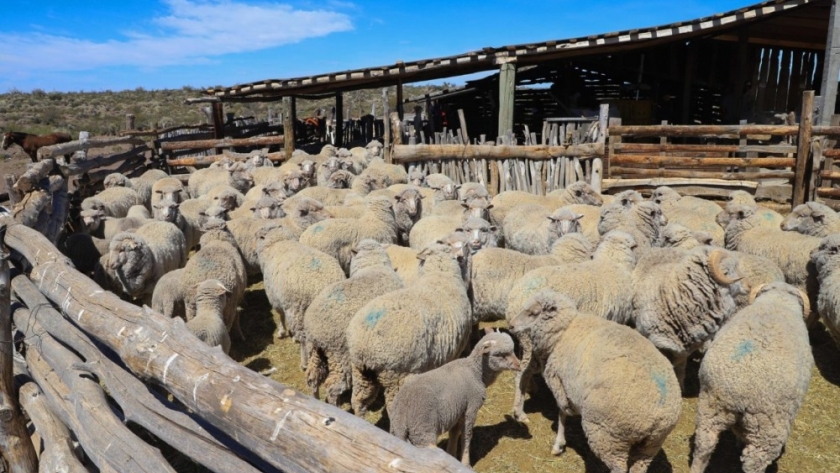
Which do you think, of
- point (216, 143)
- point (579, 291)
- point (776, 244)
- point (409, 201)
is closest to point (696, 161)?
point (776, 244)

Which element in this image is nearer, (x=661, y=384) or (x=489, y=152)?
(x=661, y=384)

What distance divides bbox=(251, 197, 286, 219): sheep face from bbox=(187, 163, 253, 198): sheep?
3.64 m

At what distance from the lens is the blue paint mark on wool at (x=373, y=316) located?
15.0ft

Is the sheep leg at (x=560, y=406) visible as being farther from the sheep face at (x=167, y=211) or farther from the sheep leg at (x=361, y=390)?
the sheep face at (x=167, y=211)

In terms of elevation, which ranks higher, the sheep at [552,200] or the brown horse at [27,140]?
the brown horse at [27,140]

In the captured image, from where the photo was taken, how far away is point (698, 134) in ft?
36.1

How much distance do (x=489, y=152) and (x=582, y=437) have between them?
25.8ft

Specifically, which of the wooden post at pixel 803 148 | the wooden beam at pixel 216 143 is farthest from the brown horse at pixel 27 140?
the wooden post at pixel 803 148

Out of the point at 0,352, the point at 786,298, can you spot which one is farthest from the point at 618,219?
the point at 0,352

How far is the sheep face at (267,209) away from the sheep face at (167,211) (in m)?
1.27

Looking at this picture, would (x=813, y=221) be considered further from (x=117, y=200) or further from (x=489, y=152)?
(x=117, y=200)

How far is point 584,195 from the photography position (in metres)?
9.56

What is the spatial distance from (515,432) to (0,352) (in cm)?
425

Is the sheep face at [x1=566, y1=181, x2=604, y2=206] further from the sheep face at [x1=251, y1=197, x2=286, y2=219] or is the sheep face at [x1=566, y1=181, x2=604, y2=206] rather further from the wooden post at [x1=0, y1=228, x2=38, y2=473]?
the wooden post at [x1=0, y1=228, x2=38, y2=473]
